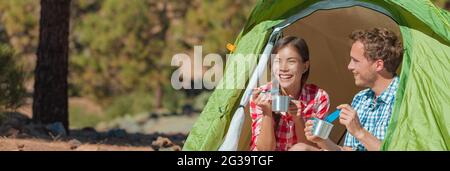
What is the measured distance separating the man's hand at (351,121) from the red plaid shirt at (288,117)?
52 centimetres

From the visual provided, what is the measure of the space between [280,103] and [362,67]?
52 centimetres

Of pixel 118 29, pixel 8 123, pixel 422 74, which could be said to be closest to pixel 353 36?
pixel 422 74

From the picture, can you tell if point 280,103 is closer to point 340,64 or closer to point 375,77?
point 375,77

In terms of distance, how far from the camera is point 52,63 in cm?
1067

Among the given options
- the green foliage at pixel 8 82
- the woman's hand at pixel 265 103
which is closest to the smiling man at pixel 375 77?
the woman's hand at pixel 265 103

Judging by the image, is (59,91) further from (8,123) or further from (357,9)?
(357,9)

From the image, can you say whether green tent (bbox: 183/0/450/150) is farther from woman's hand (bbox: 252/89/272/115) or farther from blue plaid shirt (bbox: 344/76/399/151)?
woman's hand (bbox: 252/89/272/115)

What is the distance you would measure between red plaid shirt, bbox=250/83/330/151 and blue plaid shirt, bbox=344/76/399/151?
271mm

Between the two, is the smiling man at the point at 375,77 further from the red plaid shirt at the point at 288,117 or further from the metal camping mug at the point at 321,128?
the red plaid shirt at the point at 288,117

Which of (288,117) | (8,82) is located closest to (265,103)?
(288,117)

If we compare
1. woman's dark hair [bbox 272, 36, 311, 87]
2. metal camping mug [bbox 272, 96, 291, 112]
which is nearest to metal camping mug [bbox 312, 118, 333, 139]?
metal camping mug [bbox 272, 96, 291, 112]

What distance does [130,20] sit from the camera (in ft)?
78.8

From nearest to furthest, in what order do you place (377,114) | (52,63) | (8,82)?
(377,114) → (8,82) → (52,63)

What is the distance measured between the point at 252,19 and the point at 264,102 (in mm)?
967
